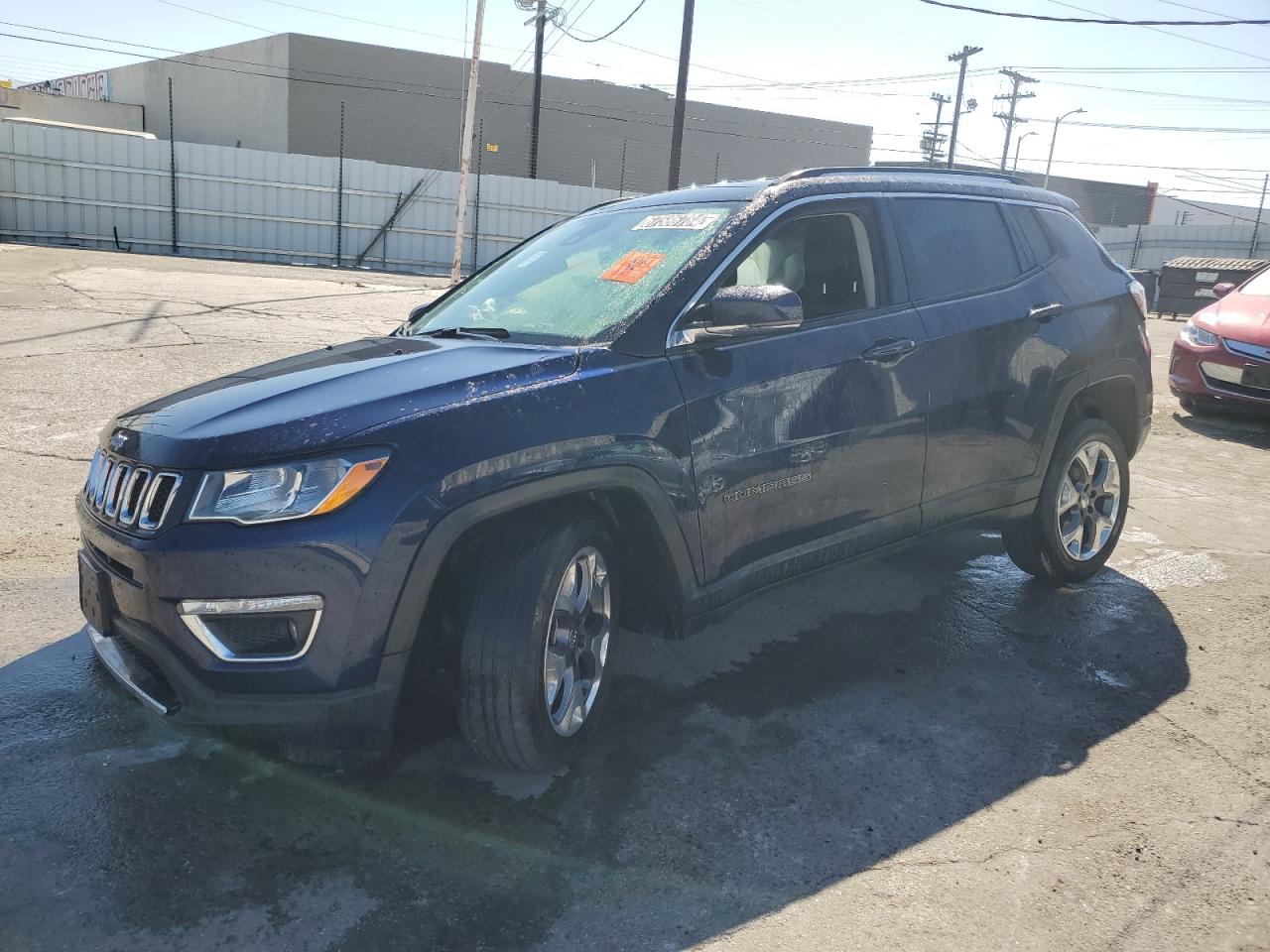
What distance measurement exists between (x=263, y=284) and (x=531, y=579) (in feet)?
50.6

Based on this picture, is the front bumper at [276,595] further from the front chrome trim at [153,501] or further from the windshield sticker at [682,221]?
the windshield sticker at [682,221]

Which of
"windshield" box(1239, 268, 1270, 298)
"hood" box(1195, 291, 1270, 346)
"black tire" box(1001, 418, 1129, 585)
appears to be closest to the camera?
"black tire" box(1001, 418, 1129, 585)

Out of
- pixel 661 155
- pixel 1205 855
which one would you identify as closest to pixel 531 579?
pixel 1205 855

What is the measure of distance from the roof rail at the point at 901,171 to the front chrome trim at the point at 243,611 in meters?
2.30

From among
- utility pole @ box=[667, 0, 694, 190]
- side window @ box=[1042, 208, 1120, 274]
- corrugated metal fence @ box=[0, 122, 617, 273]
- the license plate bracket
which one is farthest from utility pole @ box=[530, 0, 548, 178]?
the license plate bracket

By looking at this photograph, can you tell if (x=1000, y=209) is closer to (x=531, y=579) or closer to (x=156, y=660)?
(x=531, y=579)

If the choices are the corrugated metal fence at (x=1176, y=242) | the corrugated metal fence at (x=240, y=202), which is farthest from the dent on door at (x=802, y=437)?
the corrugated metal fence at (x=1176, y=242)

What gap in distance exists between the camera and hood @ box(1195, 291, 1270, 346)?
912 cm

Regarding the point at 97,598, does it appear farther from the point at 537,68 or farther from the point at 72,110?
the point at 72,110

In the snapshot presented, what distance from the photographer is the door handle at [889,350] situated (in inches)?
149

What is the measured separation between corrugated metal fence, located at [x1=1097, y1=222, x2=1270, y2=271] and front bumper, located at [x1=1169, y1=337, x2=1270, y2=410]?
3220cm

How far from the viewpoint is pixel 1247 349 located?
359 inches

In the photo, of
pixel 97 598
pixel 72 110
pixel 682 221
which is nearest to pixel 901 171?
pixel 682 221

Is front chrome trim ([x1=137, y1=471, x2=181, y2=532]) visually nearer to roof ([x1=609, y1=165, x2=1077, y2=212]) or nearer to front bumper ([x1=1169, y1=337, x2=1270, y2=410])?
roof ([x1=609, y1=165, x2=1077, y2=212])
